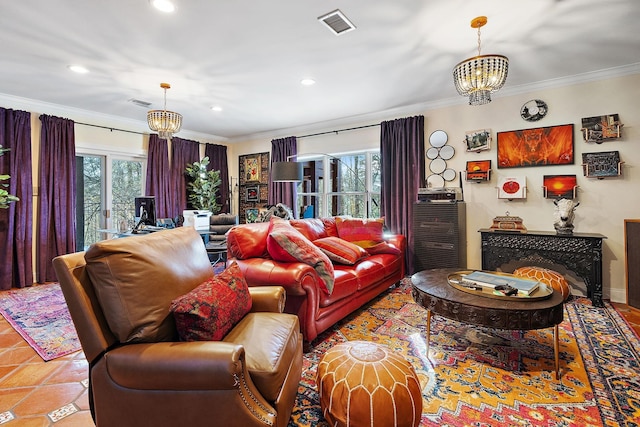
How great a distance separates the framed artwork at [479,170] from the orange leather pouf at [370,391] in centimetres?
326

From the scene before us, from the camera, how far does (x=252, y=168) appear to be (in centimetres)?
642

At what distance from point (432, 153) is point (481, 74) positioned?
7.12 feet

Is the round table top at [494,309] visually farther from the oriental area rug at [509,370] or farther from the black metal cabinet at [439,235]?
the black metal cabinet at [439,235]

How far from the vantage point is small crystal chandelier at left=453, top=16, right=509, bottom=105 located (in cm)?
225

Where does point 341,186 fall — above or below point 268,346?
above

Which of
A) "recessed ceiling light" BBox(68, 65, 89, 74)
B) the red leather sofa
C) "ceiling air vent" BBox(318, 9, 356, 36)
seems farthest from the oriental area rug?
"recessed ceiling light" BBox(68, 65, 89, 74)

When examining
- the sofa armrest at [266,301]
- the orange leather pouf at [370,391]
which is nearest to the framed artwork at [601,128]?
the orange leather pouf at [370,391]

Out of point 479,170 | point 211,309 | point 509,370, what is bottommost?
point 509,370

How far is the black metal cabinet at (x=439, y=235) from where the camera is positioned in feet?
12.7

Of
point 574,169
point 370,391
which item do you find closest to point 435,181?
point 574,169

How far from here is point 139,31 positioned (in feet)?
8.25

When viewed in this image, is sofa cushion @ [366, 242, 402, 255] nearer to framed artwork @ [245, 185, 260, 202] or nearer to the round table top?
the round table top

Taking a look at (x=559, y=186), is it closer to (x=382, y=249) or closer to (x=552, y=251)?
(x=552, y=251)

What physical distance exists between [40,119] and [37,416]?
13.8 ft
